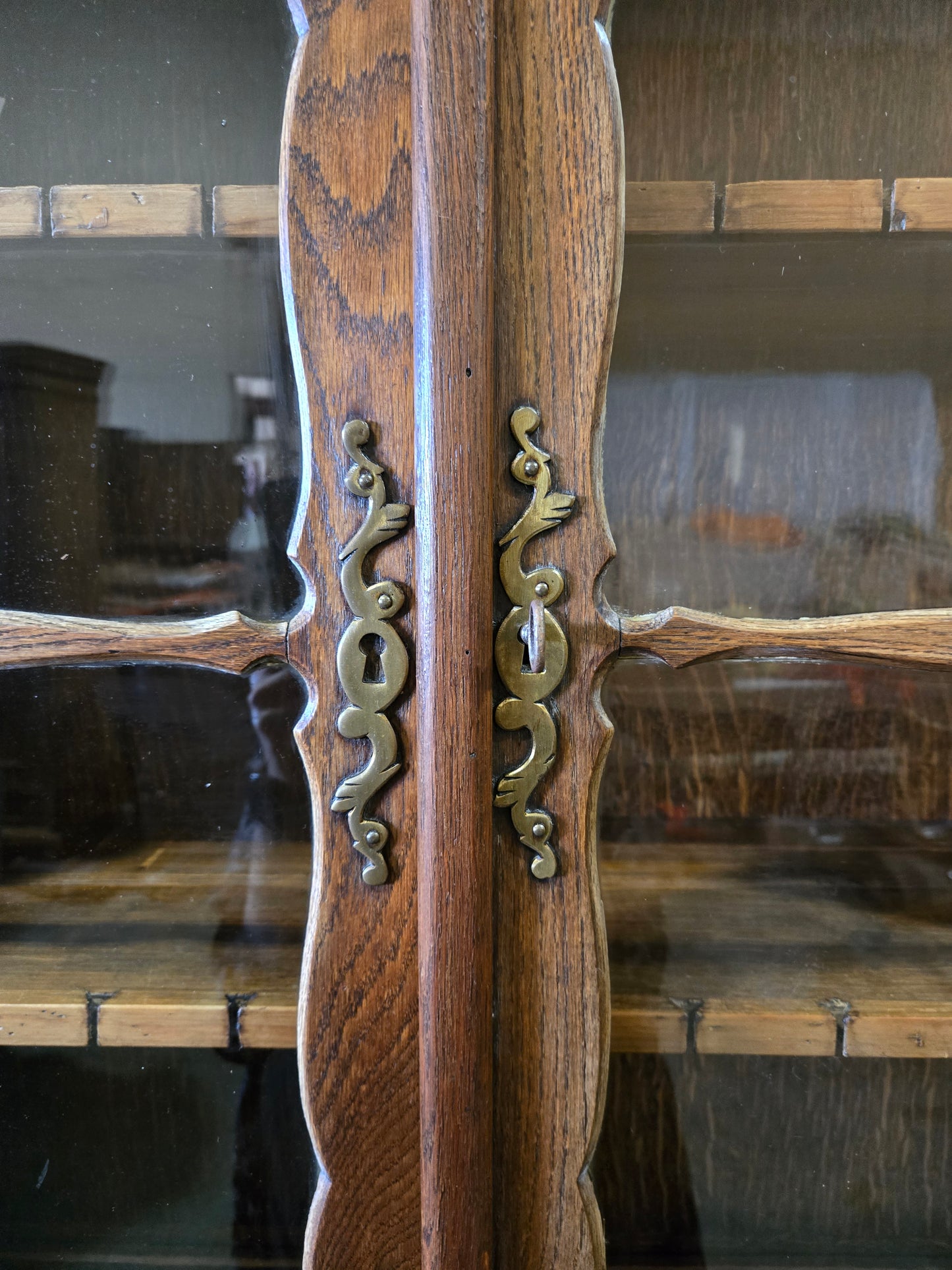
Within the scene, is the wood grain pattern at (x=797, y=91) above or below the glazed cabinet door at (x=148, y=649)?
above

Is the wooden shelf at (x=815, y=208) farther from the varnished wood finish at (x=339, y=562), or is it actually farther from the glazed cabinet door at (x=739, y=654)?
the varnished wood finish at (x=339, y=562)

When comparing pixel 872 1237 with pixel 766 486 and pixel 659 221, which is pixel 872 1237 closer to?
pixel 766 486

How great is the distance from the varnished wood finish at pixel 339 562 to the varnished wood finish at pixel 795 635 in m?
0.10

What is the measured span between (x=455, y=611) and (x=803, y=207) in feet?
0.79

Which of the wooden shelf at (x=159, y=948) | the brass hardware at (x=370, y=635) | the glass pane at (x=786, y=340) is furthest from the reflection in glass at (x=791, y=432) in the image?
the wooden shelf at (x=159, y=948)

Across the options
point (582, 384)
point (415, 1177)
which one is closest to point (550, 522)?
point (582, 384)

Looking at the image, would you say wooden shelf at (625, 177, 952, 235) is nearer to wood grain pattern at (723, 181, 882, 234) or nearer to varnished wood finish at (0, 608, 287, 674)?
wood grain pattern at (723, 181, 882, 234)

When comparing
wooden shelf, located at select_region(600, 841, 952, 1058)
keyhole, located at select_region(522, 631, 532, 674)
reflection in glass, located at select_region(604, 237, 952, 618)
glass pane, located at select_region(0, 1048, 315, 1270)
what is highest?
reflection in glass, located at select_region(604, 237, 952, 618)

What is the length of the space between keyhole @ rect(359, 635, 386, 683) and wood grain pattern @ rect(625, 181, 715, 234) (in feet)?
0.65

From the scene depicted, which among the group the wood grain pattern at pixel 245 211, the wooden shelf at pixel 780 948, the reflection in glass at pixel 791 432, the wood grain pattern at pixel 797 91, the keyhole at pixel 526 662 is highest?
the wood grain pattern at pixel 797 91

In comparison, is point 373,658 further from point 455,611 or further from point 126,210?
point 126,210

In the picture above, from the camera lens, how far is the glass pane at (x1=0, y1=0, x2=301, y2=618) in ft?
1.24

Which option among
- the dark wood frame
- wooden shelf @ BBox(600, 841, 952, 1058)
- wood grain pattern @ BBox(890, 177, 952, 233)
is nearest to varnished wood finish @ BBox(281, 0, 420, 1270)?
the dark wood frame

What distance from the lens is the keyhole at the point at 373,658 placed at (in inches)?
13.9
